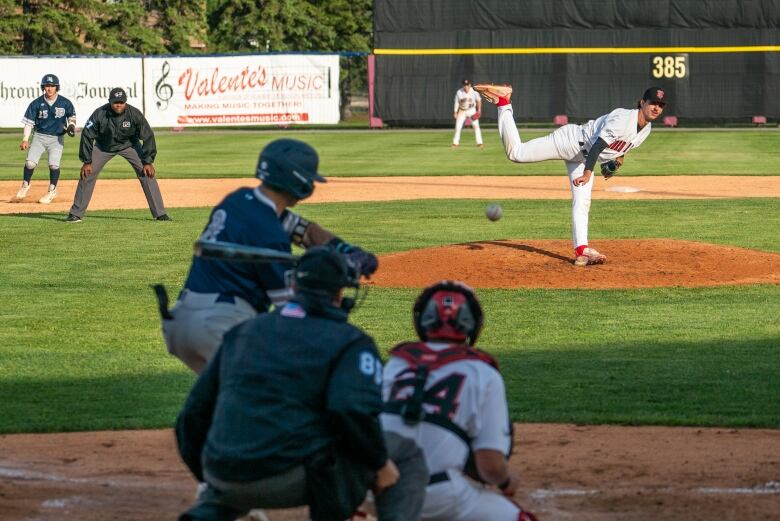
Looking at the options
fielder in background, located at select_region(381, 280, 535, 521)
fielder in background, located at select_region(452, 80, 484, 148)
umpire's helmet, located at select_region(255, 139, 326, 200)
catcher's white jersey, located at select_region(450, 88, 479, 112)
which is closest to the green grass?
fielder in background, located at select_region(452, 80, 484, 148)

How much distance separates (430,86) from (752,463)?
125 ft

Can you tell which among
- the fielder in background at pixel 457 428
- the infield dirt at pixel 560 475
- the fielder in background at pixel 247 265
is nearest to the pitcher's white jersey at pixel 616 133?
the infield dirt at pixel 560 475

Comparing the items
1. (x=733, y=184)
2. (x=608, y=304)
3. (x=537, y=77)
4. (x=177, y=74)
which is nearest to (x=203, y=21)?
(x=177, y=74)

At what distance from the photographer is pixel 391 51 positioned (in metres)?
44.5

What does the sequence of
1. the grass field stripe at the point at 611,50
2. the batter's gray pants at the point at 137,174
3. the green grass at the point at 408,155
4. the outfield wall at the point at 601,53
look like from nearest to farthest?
the batter's gray pants at the point at 137,174 < the green grass at the point at 408,155 < the grass field stripe at the point at 611,50 < the outfield wall at the point at 601,53

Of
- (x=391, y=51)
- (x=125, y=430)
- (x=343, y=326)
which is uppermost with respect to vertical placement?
(x=391, y=51)

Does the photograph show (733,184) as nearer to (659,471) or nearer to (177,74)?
(659,471)

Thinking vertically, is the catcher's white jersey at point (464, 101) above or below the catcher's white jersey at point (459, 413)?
above

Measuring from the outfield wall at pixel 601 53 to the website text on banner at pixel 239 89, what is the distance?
12.2 feet

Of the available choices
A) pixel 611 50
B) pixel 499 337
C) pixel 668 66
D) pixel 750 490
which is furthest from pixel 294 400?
pixel 668 66

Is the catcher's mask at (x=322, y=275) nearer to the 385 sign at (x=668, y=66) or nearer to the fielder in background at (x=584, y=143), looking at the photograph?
the fielder in background at (x=584, y=143)

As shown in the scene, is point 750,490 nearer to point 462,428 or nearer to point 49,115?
point 462,428

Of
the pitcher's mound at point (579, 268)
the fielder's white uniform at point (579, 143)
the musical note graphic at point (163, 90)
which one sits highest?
the musical note graphic at point (163, 90)

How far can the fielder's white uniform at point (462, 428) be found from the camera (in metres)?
4.79
